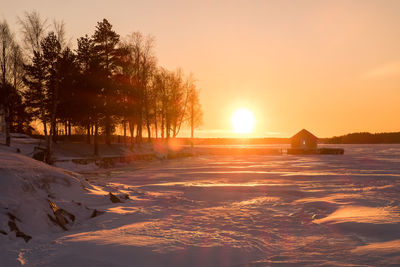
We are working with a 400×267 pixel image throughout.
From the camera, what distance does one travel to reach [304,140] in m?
58.3

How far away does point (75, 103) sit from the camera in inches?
1304

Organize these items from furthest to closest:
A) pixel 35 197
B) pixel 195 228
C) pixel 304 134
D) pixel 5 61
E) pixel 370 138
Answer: pixel 370 138, pixel 304 134, pixel 5 61, pixel 35 197, pixel 195 228

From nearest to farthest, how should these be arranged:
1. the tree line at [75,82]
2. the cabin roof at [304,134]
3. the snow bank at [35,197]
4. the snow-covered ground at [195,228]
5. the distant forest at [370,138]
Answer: the snow-covered ground at [195,228]
the snow bank at [35,197]
the tree line at [75,82]
the cabin roof at [304,134]
the distant forest at [370,138]

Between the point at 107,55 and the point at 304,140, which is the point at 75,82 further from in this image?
the point at 304,140

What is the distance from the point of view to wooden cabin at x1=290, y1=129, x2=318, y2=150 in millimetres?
57375

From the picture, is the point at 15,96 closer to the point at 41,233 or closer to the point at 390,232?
the point at 41,233

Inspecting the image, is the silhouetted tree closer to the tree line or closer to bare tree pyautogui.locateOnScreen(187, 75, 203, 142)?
the tree line

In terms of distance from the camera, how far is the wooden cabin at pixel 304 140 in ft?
188

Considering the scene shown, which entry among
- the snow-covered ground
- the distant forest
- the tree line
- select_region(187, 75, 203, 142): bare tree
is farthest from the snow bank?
the distant forest

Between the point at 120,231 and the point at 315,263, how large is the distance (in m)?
3.93

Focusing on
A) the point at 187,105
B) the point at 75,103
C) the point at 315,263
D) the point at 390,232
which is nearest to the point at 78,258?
the point at 315,263

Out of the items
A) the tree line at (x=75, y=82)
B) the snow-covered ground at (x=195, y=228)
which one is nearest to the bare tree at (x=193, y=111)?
the tree line at (x=75, y=82)

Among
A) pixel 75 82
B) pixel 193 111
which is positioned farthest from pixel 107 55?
pixel 193 111

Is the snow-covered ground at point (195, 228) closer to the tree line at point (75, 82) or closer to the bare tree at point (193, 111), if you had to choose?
the tree line at point (75, 82)
